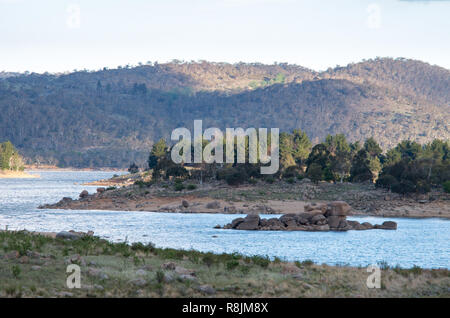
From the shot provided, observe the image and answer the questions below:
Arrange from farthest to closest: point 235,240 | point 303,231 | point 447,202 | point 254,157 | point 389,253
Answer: point 254,157
point 447,202
point 303,231
point 235,240
point 389,253

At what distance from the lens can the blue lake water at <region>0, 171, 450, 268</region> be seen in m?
39.2

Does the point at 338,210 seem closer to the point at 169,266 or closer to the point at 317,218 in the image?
the point at 317,218

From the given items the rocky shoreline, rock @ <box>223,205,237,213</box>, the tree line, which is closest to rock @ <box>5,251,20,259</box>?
the rocky shoreline

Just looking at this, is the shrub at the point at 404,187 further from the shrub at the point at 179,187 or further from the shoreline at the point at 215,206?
the shrub at the point at 179,187

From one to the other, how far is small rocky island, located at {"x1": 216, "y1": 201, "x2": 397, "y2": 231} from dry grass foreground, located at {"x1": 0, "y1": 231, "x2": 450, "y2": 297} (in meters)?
28.6

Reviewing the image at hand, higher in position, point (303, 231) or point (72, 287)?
point (72, 287)

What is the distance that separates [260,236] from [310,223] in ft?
27.7

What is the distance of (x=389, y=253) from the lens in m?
41.0

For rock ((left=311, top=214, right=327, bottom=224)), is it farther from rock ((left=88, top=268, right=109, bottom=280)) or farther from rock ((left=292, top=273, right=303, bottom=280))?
rock ((left=88, top=268, right=109, bottom=280))

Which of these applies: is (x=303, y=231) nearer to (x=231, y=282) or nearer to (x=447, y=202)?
(x=447, y=202)

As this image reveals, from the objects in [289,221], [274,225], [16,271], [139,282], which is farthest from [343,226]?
[16,271]

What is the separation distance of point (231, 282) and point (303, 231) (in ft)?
114

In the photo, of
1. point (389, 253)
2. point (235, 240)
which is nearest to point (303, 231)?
point (235, 240)

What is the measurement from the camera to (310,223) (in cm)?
5759
